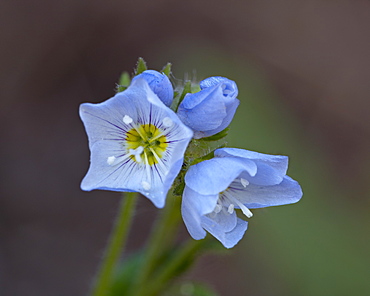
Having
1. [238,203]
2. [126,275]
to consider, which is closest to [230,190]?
[238,203]

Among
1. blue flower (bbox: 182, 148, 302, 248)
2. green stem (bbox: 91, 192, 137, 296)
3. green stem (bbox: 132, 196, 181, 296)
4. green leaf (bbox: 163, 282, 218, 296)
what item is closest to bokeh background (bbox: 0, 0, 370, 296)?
green leaf (bbox: 163, 282, 218, 296)

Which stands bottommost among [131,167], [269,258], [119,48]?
[269,258]

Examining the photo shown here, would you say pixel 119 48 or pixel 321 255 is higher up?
pixel 119 48

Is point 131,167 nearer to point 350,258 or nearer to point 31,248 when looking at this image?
point 350,258

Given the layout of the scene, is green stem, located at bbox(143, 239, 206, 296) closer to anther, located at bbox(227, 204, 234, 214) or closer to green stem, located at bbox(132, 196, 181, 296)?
green stem, located at bbox(132, 196, 181, 296)

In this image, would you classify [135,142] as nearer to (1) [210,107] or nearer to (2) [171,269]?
(1) [210,107]

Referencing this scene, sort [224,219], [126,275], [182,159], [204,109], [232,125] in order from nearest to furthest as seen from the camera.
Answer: [182,159]
[204,109]
[224,219]
[126,275]
[232,125]

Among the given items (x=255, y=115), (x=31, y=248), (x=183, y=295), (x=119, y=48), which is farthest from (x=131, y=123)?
(x=119, y=48)

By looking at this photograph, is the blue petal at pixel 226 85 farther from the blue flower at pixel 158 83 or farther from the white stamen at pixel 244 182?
the white stamen at pixel 244 182
